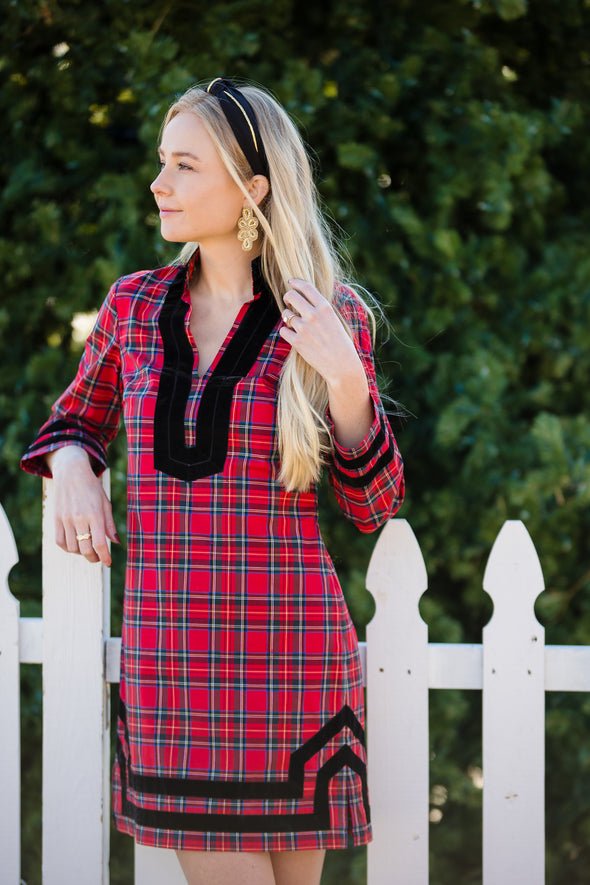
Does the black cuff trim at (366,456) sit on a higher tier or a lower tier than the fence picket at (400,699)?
higher

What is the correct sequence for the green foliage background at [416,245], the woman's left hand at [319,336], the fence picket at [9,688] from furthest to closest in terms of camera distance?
the green foliage background at [416,245] < the fence picket at [9,688] < the woman's left hand at [319,336]

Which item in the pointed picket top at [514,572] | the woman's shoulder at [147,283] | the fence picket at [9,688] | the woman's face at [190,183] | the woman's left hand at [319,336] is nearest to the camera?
the woman's left hand at [319,336]

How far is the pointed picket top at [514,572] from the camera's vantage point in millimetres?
2031

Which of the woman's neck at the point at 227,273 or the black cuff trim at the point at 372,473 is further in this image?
the woman's neck at the point at 227,273

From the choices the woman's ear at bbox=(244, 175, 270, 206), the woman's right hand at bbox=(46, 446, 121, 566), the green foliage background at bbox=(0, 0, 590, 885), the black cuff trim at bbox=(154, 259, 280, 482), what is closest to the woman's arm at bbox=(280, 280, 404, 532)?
the black cuff trim at bbox=(154, 259, 280, 482)

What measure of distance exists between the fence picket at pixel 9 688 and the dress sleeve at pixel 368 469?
82cm

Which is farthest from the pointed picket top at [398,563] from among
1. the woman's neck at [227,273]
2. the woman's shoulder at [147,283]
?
the woman's shoulder at [147,283]

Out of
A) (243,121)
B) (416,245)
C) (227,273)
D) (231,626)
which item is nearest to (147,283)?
(227,273)

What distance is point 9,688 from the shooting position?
85.3 inches

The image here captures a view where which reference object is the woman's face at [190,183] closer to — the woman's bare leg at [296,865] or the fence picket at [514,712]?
the fence picket at [514,712]

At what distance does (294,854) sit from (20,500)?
52.7 inches

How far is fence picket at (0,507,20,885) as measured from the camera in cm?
215

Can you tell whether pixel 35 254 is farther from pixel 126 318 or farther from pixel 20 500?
pixel 126 318

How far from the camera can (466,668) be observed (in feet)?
6.79
